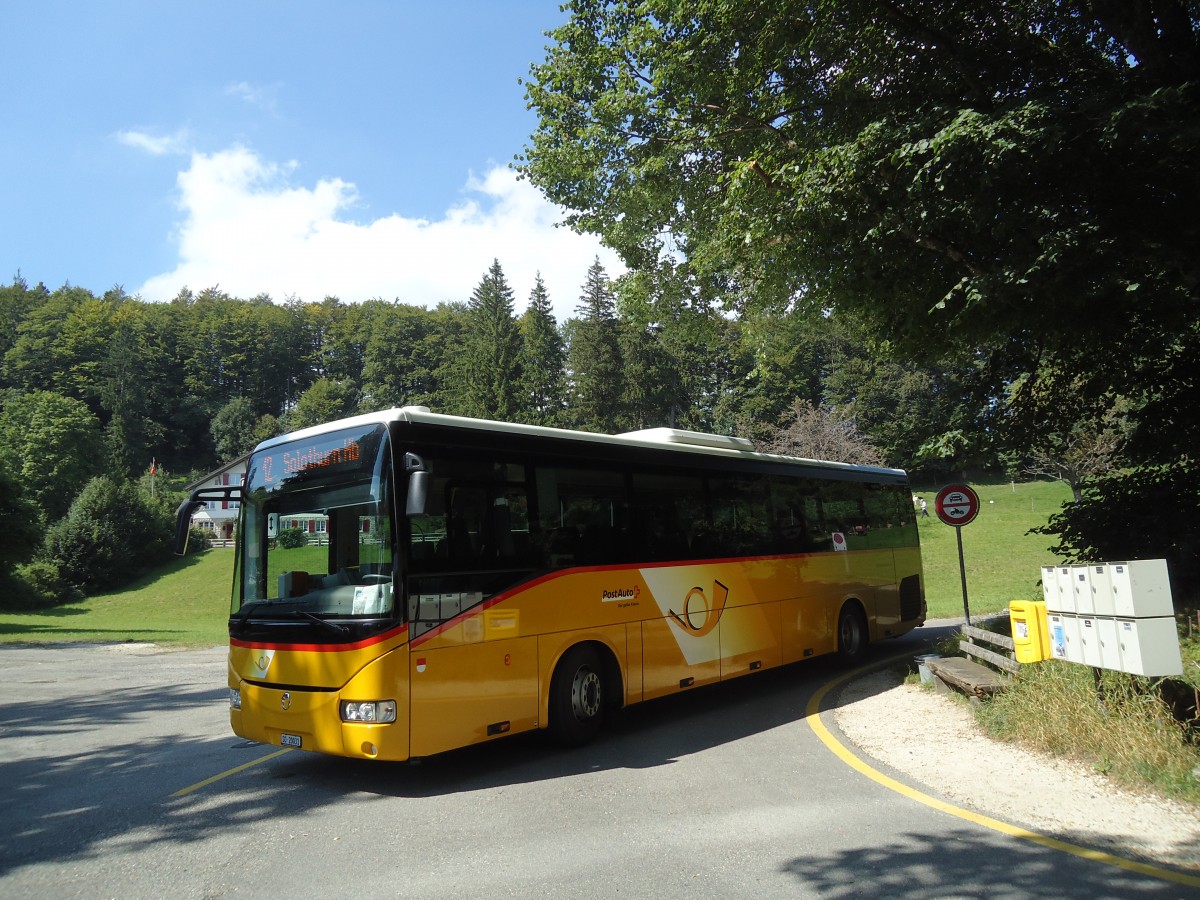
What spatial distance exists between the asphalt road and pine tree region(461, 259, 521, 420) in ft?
176

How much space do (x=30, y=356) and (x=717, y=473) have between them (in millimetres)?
115056

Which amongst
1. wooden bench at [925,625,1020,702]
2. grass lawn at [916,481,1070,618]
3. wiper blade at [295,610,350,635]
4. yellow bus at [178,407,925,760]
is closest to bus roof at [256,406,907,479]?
yellow bus at [178,407,925,760]

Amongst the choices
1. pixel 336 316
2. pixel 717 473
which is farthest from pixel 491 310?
pixel 717 473

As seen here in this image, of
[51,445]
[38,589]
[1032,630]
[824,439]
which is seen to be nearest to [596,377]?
[824,439]

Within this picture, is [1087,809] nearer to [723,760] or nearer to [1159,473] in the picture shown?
[723,760]

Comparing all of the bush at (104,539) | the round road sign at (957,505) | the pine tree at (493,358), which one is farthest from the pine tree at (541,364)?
the round road sign at (957,505)

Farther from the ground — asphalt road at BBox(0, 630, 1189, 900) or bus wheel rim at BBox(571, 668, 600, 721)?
bus wheel rim at BBox(571, 668, 600, 721)

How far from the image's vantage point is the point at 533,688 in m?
7.33

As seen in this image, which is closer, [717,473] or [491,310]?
[717,473]

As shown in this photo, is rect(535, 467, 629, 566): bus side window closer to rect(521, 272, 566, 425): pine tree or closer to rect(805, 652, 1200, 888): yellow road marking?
rect(805, 652, 1200, 888): yellow road marking

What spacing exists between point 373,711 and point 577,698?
92.1 inches

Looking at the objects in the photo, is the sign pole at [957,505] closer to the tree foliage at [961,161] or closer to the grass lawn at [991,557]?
the tree foliage at [961,161]

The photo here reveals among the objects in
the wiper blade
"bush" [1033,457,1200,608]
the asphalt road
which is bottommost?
the asphalt road

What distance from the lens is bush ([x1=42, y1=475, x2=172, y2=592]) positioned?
172ft
